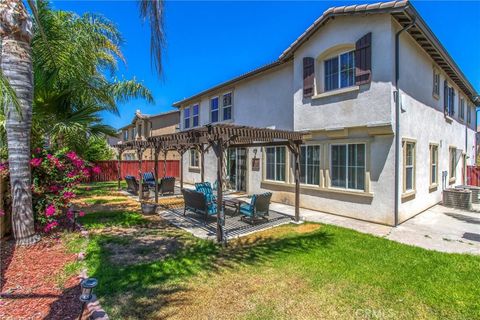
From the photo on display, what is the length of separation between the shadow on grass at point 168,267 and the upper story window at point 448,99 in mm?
10362

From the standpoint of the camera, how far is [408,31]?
8.62 meters

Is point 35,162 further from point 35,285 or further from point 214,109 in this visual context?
point 214,109

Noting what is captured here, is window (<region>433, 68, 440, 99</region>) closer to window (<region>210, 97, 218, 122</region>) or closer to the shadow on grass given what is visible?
the shadow on grass

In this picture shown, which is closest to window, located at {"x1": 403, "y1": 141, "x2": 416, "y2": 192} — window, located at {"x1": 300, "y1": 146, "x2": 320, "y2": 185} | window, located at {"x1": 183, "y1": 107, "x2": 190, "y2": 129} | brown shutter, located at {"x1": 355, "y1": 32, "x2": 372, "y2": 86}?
brown shutter, located at {"x1": 355, "y1": 32, "x2": 372, "y2": 86}

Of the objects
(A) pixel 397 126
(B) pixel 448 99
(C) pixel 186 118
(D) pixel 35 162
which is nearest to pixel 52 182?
(D) pixel 35 162

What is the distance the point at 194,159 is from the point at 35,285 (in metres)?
15.6

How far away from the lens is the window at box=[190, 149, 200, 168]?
1931cm

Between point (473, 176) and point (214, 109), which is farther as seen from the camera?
point (214, 109)

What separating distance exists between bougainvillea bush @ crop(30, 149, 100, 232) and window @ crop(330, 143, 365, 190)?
27.9 feet

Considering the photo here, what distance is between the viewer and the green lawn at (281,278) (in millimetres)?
3789

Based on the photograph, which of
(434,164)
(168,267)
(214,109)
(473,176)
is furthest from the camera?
(214,109)

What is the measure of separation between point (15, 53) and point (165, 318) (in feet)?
21.4
